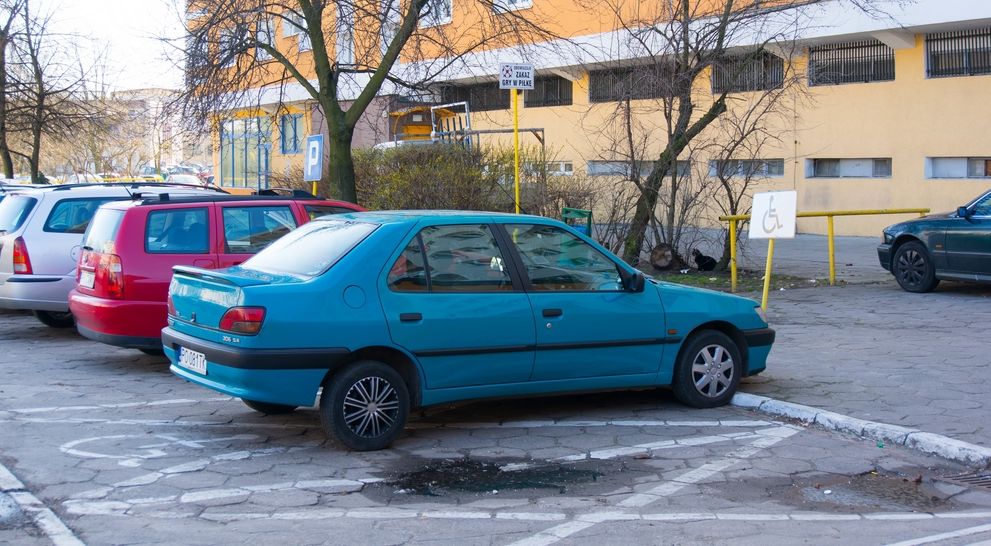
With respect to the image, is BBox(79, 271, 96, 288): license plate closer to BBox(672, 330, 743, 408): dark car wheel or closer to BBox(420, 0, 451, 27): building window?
BBox(672, 330, 743, 408): dark car wheel

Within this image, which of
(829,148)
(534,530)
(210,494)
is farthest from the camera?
(829,148)

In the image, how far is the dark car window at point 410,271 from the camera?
702 centimetres

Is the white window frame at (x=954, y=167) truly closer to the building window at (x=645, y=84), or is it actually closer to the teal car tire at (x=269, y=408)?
the building window at (x=645, y=84)

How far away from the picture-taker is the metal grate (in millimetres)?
6334

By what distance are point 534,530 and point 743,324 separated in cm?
356

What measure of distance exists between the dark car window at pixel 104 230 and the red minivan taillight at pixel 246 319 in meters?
3.37

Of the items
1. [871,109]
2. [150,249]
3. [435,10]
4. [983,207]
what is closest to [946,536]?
[150,249]

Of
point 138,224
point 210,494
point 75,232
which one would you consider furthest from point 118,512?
point 75,232

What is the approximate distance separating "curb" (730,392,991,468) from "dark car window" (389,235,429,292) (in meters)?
2.91

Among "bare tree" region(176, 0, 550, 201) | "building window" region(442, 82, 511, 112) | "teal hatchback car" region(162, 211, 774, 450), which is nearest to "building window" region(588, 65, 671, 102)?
"bare tree" region(176, 0, 550, 201)

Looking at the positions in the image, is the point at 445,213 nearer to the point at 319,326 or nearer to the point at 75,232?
the point at 319,326

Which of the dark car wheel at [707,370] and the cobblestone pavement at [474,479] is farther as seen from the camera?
the dark car wheel at [707,370]

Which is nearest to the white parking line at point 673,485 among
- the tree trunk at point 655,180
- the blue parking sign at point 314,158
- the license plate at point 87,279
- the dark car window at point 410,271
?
the dark car window at point 410,271

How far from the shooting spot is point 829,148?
24.2m
